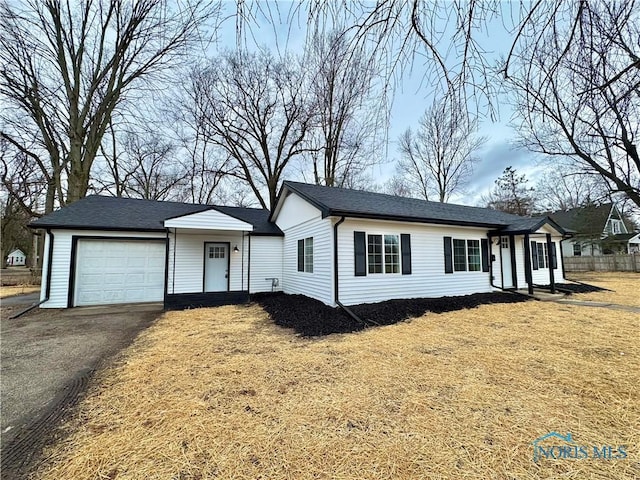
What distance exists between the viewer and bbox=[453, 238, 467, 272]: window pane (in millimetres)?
9152

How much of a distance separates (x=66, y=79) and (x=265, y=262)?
12.1m

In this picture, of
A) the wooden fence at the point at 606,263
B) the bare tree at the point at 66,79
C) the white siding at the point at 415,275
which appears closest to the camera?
the white siding at the point at 415,275

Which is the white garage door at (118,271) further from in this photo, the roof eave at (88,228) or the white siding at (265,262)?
the white siding at (265,262)

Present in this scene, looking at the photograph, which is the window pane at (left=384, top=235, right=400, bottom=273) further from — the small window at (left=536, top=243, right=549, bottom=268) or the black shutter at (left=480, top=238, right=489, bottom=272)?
the small window at (left=536, top=243, right=549, bottom=268)

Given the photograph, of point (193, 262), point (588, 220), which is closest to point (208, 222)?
point (193, 262)

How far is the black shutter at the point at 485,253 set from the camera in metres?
9.79

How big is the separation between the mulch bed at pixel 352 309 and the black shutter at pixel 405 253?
0.91 meters

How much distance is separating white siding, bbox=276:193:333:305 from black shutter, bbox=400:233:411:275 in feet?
8.02

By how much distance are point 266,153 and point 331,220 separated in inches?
522

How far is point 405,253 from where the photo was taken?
26.7 ft

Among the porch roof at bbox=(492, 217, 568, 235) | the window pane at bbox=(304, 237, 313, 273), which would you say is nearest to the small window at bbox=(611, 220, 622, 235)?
the porch roof at bbox=(492, 217, 568, 235)

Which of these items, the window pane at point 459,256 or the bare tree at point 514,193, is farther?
the bare tree at point 514,193

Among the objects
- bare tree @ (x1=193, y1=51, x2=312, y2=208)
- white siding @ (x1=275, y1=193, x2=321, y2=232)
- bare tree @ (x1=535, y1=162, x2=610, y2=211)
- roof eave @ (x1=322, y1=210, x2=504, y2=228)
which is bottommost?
roof eave @ (x1=322, y1=210, x2=504, y2=228)

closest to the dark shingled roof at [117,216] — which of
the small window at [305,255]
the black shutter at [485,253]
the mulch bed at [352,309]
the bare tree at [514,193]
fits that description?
the small window at [305,255]
